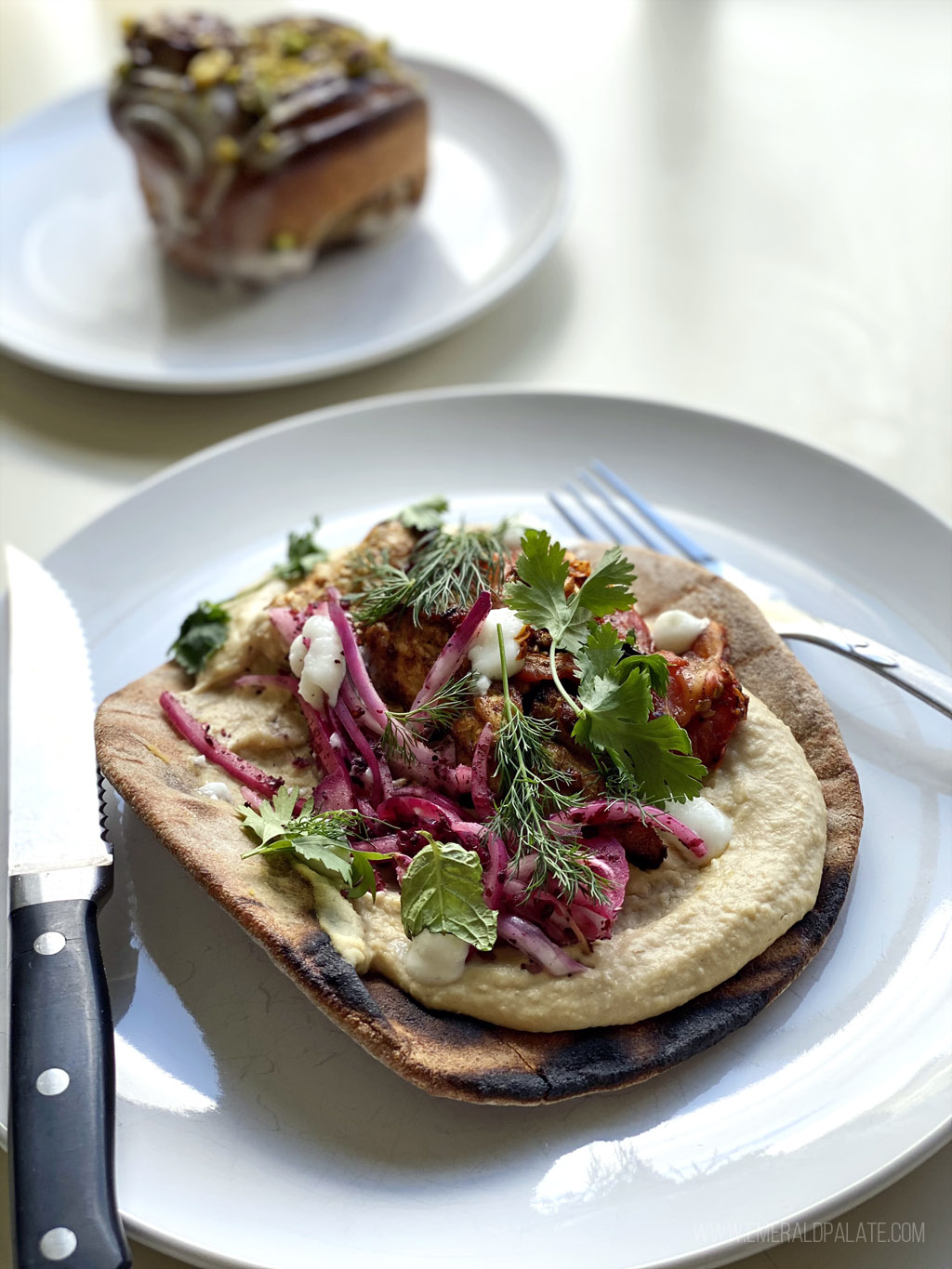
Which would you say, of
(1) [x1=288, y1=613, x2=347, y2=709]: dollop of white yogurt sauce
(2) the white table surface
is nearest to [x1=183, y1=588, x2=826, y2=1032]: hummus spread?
(1) [x1=288, y1=613, x2=347, y2=709]: dollop of white yogurt sauce

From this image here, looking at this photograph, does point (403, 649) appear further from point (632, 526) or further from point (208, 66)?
point (208, 66)

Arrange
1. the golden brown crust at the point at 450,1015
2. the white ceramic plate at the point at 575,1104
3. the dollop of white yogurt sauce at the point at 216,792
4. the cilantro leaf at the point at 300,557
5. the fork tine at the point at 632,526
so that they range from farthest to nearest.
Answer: the fork tine at the point at 632,526 → the cilantro leaf at the point at 300,557 → the dollop of white yogurt sauce at the point at 216,792 → the golden brown crust at the point at 450,1015 → the white ceramic plate at the point at 575,1104

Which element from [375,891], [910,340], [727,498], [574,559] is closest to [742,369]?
[910,340]

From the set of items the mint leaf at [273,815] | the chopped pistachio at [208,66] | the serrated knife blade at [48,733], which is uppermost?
the chopped pistachio at [208,66]

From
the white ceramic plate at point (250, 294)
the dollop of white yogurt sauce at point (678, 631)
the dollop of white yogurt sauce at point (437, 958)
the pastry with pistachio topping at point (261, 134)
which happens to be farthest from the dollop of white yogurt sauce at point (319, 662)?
the pastry with pistachio topping at point (261, 134)

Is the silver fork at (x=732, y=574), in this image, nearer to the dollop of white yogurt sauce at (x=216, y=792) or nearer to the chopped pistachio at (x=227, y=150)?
the dollop of white yogurt sauce at (x=216, y=792)

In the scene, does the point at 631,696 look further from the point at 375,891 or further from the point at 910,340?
the point at 910,340

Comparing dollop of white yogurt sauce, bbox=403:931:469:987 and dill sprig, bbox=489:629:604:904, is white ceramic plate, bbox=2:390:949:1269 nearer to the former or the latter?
dollop of white yogurt sauce, bbox=403:931:469:987
